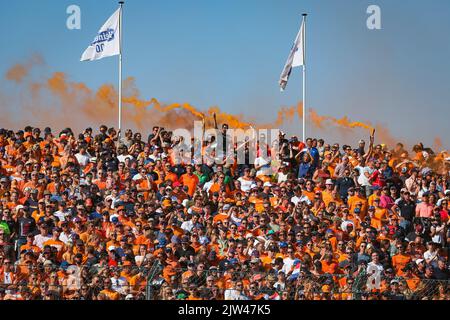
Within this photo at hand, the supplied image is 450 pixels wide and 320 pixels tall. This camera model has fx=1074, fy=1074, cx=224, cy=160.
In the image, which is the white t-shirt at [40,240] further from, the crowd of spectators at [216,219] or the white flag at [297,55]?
the white flag at [297,55]

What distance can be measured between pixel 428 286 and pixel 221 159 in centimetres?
966

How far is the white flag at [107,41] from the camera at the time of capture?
2941cm

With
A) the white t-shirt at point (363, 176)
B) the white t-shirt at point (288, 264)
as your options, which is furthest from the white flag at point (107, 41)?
the white t-shirt at point (288, 264)

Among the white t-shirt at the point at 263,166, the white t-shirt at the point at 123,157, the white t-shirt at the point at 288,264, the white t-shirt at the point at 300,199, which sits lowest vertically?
the white t-shirt at the point at 288,264

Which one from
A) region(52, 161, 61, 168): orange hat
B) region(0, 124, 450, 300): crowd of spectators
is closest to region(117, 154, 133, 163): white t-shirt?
region(0, 124, 450, 300): crowd of spectators

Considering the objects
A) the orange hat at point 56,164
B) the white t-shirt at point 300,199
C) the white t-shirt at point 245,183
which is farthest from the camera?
the orange hat at point 56,164

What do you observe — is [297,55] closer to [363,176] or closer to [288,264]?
[363,176]

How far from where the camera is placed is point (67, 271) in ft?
57.1

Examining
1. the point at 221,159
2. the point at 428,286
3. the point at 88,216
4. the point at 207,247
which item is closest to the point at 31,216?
the point at 88,216

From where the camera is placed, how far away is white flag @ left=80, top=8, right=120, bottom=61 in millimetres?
29406

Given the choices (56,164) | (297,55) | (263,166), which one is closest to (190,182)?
(263,166)

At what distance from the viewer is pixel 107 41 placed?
29.5 metres
